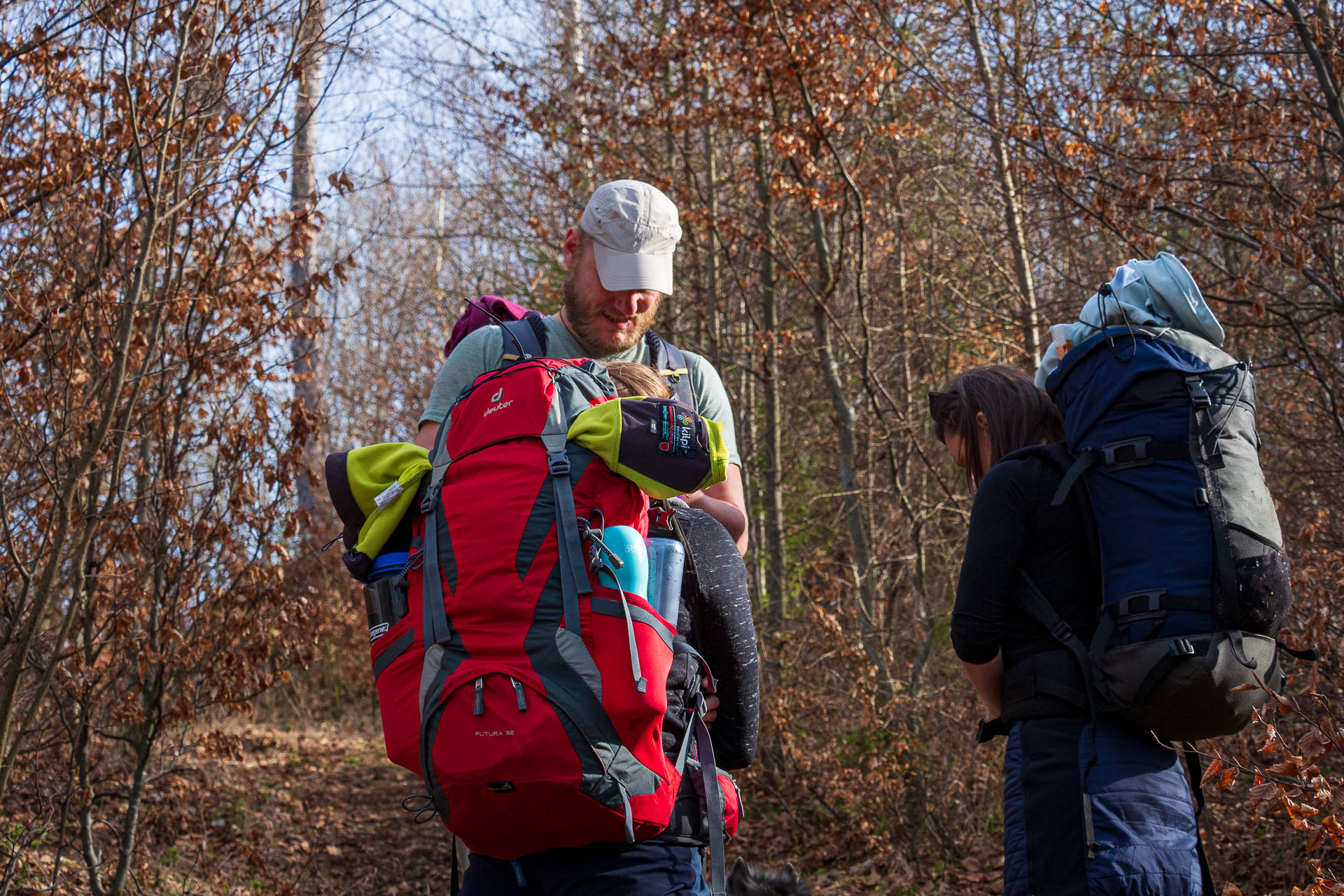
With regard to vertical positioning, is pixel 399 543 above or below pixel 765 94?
below

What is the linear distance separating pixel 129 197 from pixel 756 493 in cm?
523

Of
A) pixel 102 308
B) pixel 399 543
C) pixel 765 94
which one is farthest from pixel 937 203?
pixel 399 543

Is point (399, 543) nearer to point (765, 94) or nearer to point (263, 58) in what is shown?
point (263, 58)

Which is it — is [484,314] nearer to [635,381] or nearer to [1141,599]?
[635,381]

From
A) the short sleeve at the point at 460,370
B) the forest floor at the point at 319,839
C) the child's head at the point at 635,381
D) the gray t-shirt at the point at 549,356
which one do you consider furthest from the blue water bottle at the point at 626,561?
the forest floor at the point at 319,839

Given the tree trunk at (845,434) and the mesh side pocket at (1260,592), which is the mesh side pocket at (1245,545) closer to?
the mesh side pocket at (1260,592)

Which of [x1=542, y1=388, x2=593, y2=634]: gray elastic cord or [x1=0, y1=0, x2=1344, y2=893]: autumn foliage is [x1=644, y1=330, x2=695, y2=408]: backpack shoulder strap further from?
[x1=0, y1=0, x2=1344, y2=893]: autumn foliage

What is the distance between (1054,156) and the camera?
616cm

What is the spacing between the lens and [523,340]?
8.79ft

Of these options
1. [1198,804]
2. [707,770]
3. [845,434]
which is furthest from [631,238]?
[845,434]

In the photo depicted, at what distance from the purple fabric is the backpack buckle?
4.63 feet

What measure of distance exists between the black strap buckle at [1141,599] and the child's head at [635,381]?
99 centimetres

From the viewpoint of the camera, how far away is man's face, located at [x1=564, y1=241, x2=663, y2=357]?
2.71 meters

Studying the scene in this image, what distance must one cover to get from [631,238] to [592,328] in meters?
0.24
